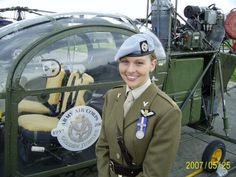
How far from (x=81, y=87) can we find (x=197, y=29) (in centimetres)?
215

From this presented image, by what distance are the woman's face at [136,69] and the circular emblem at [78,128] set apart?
132 cm

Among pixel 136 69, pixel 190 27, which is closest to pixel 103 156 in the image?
pixel 136 69

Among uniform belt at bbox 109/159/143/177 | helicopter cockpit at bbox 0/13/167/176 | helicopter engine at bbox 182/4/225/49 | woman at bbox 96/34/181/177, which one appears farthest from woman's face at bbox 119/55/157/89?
helicopter engine at bbox 182/4/225/49

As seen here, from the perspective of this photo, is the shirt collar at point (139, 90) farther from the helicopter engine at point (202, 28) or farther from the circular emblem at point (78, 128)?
the helicopter engine at point (202, 28)

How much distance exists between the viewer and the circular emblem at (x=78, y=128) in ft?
9.60

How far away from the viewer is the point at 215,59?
4375 millimetres

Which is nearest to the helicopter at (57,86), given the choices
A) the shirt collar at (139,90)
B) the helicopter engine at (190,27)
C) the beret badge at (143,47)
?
the helicopter engine at (190,27)

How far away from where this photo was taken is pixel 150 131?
1.72 metres

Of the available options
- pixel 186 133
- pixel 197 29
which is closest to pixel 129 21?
pixel 197 29

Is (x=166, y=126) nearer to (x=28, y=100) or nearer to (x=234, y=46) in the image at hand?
(x=28, y=100)

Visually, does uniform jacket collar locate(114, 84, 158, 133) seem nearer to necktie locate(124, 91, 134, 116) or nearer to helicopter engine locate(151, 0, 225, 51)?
necktie locate(124, 91, 134, 116)

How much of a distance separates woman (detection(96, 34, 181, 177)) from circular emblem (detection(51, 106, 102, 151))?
1117mm

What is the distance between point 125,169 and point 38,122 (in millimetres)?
1284

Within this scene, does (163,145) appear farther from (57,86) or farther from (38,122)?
(38,122)
